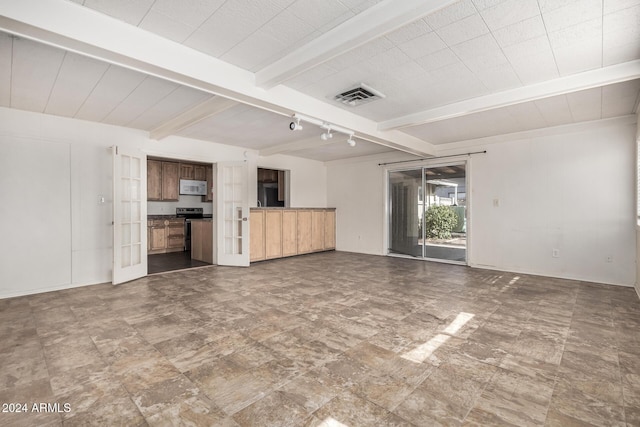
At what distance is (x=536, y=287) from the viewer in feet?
14.4

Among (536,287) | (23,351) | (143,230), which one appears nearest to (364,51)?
(23,351)

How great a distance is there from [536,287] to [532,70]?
3.07 meters

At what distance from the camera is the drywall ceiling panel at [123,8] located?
2.03 meters

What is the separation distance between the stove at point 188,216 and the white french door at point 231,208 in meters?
2.62

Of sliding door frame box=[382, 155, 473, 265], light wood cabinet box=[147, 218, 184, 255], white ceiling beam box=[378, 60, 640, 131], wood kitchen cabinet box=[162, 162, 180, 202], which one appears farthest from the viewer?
wood kitchen cabinet box=[162, 162, 180, 202]

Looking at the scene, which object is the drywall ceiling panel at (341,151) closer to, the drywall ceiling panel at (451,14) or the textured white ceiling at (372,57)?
the textured white ceiling at (372,57)

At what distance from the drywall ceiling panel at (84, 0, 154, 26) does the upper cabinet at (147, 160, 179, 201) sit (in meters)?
6.19

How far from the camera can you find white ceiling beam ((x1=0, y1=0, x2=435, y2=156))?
1.93m

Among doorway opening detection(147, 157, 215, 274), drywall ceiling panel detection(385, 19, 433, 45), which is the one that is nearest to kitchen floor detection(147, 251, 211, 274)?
doorway opening detection(147, 157, 215, 274)

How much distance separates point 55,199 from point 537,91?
646 cm

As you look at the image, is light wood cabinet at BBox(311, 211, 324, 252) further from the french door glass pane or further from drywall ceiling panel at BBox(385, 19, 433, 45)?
drywall ceiling panel at BBox(385, 19, 433, 45)

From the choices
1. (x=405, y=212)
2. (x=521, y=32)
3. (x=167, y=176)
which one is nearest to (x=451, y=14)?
(x=521, y=32)

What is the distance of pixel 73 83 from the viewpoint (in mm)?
3213

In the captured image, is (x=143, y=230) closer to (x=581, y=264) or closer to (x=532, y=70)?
(x=532, y=70)
